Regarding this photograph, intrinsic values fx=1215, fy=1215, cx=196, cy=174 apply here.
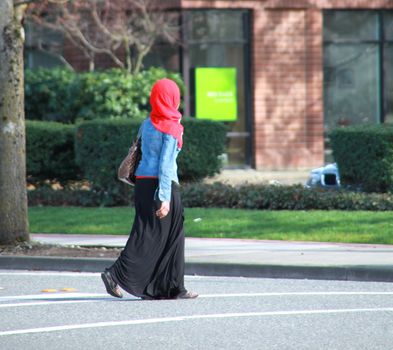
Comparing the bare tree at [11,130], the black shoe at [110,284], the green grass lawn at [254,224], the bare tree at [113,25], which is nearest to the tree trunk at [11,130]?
the bare tree at [11,130]

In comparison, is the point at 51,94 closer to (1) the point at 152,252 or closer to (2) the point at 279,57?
(2) the point at 279,57

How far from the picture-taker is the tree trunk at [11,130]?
13.6 m

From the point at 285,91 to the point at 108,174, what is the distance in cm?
888

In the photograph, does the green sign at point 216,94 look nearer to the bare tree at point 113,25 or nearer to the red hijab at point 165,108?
the bare tree at point 113,25

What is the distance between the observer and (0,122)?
13.6 meters

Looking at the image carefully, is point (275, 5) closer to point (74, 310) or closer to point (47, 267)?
point (47, 267)

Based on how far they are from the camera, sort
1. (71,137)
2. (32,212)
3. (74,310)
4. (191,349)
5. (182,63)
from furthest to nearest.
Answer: (182,63), (71,137), (32,212), (74,310), (191,349)

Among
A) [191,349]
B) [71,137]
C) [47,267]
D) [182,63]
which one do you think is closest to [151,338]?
[191,349]

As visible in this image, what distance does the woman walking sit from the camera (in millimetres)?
9852

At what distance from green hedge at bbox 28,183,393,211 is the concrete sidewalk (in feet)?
10.0

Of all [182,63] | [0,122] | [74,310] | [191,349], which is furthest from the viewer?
[182,63]

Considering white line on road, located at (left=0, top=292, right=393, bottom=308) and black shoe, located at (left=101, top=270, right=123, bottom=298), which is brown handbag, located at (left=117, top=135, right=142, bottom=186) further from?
white line on road, located at (left=0, top=292, right=393, bottom=308)


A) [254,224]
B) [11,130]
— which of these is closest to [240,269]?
[11,130]

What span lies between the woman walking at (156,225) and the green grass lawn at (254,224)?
467 centimetres
